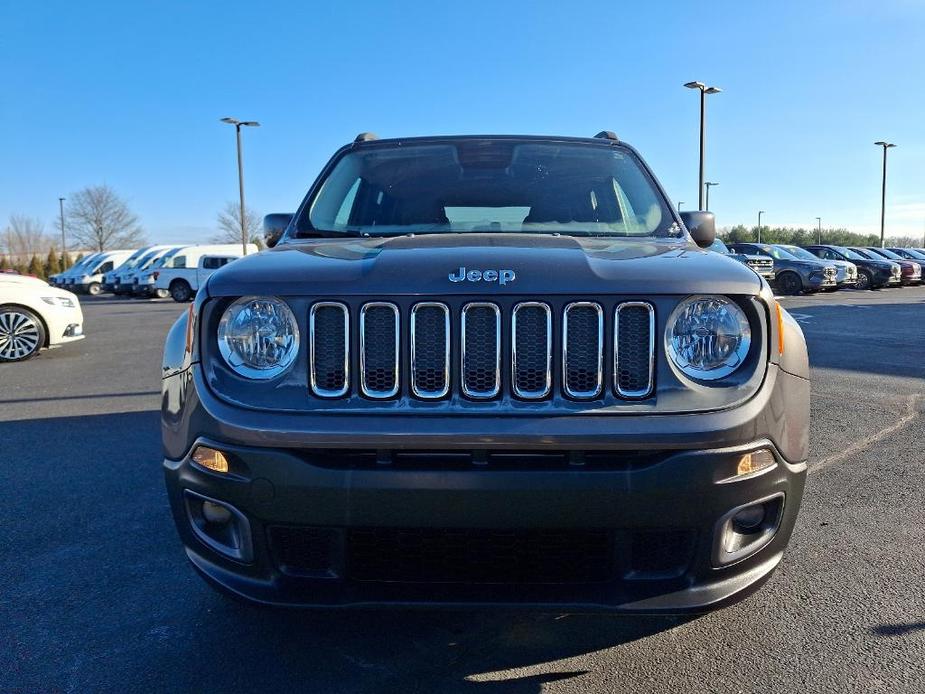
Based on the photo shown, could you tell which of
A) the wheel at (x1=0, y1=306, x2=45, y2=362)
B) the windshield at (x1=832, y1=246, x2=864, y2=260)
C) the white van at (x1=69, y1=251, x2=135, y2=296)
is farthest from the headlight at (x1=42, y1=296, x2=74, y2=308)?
the white van at (x1=69, y1=251, x2=135, y2=296)

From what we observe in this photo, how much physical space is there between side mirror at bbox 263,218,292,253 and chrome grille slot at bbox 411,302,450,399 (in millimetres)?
1692

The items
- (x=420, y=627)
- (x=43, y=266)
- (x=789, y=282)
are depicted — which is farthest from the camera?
(x=43, y=266)

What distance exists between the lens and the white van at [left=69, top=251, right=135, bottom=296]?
1673 inches

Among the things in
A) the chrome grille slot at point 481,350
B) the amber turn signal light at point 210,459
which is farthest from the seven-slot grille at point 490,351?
the amber turn signal light at point 210,459

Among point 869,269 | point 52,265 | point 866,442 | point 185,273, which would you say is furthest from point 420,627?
point 52,265

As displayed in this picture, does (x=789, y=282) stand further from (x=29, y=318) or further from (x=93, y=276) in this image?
(x=93, y=276)

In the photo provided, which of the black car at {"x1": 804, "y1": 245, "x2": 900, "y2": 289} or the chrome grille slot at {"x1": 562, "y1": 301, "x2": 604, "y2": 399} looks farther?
the black car at {"x1": 804, "y1": 245, "x2": 900, "y2": 289}

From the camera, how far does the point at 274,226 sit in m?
3.83

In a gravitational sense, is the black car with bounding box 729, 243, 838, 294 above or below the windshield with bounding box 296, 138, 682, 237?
below

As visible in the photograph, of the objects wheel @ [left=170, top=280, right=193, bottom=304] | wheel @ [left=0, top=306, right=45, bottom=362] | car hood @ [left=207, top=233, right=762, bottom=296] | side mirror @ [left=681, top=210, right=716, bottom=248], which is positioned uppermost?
side mirror @ [left=681, top=210, right=716, bottom=248]

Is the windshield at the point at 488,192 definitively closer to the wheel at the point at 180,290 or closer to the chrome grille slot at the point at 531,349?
the chrome grille slot at the point at 531,349

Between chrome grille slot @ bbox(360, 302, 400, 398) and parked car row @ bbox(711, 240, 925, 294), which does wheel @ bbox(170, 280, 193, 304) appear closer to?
parked car row @ bbox(711, 240, 925, 294)

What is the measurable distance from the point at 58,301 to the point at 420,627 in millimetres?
9558

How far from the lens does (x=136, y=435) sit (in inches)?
219
